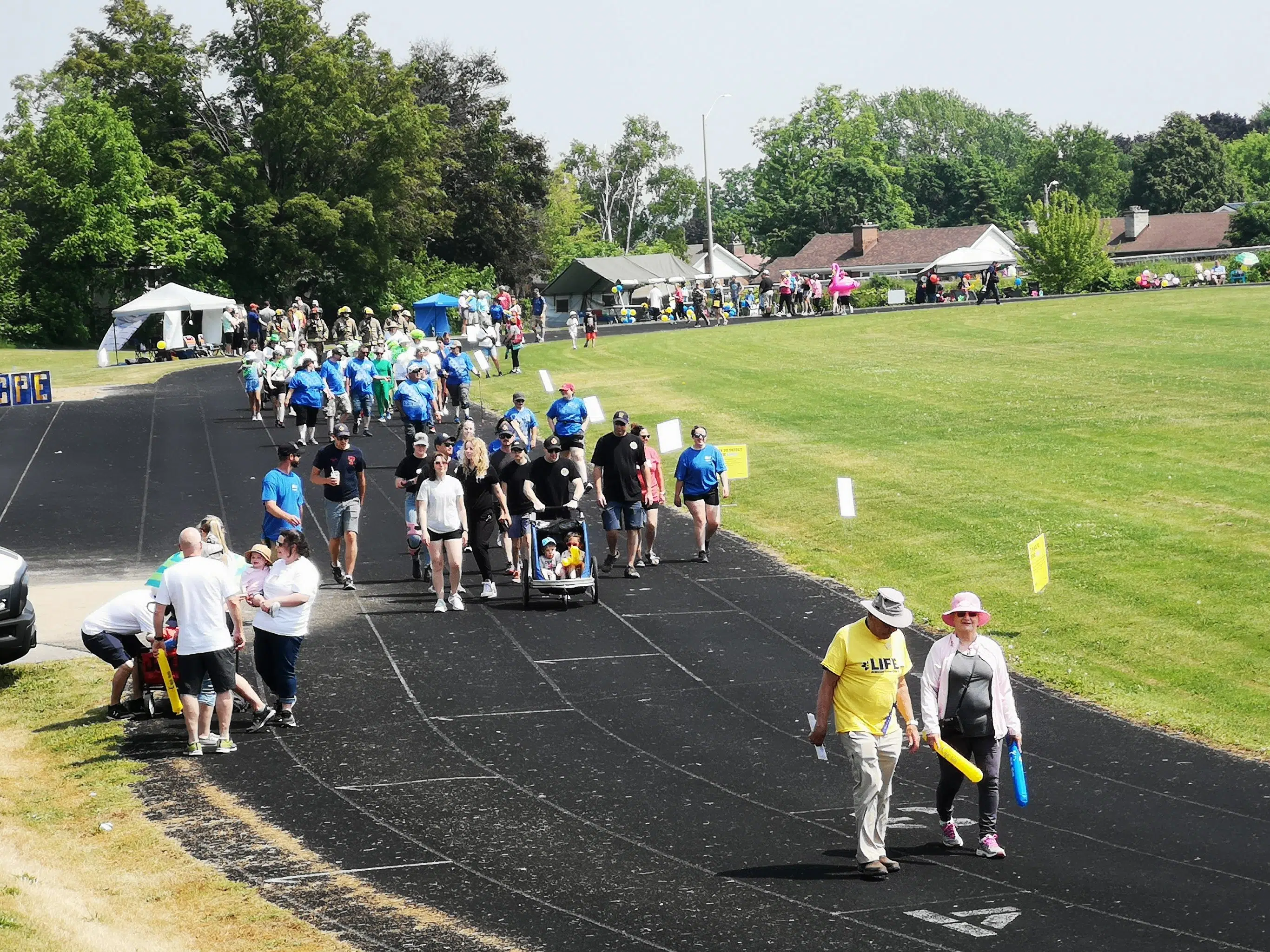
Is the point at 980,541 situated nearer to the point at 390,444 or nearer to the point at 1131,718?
the point at 1131,718

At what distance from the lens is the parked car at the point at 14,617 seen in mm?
15367

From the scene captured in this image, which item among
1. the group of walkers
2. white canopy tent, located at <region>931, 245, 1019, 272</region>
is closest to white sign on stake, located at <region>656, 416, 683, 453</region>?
the group of walkers

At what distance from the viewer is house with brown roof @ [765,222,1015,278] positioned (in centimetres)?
10681

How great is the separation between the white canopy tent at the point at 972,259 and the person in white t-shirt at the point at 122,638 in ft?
209

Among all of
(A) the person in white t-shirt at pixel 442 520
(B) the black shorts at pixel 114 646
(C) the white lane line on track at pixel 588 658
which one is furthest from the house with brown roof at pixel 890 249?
(B) the black shorts at pixel 114 646

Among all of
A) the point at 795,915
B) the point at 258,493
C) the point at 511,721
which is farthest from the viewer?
the point at 258,493

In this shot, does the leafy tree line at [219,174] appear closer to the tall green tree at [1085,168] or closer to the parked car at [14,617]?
the parked car at [14,617]

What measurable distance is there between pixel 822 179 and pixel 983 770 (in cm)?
11968

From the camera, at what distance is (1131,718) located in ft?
46.1

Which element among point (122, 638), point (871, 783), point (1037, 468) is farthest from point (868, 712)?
point (1037, 468)

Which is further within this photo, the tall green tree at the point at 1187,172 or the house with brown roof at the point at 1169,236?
the tall green tree at the point at 1187,172

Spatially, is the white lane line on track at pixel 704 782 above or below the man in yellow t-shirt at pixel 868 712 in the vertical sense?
below

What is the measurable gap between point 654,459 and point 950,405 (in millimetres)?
16307

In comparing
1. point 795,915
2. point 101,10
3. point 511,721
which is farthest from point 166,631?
point 101,10
